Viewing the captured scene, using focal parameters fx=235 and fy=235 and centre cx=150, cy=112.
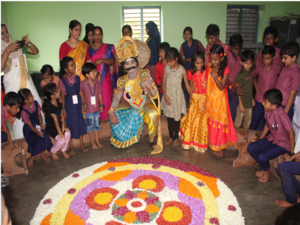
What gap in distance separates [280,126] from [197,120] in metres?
1.26

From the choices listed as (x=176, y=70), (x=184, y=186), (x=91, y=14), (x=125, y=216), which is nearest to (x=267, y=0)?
(x=91, y=14)

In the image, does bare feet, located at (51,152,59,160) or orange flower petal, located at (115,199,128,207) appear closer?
orange flower petal, located at (115,199,128,207)

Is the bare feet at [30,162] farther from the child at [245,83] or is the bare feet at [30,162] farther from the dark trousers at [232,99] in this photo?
the child at [245,83]

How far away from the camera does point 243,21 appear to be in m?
9.19

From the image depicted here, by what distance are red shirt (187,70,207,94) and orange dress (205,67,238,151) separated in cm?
7

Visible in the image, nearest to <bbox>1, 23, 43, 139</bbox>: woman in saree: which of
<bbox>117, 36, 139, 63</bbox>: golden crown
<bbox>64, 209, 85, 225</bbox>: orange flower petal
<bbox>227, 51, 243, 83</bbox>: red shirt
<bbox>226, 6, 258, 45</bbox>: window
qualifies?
<bbox>117, 36, 139, 63</bbox>: golden crown

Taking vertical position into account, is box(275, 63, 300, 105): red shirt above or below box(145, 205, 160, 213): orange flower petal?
above

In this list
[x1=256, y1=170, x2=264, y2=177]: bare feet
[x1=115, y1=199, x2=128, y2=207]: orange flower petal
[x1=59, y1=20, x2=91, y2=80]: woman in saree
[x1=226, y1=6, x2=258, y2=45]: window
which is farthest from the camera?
[x1=226, y1=6, x2=258, y2=45]: window

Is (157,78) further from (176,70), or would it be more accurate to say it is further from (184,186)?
(184,186)

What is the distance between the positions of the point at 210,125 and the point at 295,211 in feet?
9.13

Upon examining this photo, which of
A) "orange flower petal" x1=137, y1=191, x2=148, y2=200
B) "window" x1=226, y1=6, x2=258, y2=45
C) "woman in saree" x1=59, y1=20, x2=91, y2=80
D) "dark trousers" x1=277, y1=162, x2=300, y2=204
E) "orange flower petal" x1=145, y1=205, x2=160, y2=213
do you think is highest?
"window" x1=226, y1=6, x2=258, y2=45

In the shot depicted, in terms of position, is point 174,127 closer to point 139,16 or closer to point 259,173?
point 259,173

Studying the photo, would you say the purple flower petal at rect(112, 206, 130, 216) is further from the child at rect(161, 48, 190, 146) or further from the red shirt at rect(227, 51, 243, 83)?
the red shirt at rect(227, 51, 243, 83)

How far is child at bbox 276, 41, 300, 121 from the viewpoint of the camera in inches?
124
